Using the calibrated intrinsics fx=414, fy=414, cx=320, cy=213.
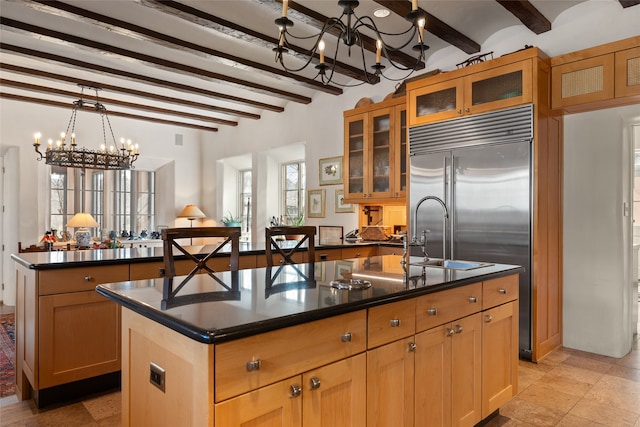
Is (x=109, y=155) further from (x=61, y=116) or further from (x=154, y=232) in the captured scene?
(x=154, y=232)

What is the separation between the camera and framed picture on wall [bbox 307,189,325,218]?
A: 608 centimetres

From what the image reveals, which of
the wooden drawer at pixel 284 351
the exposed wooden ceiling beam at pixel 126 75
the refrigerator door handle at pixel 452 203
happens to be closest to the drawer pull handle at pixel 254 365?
the wooden drawer at pixel 284 351

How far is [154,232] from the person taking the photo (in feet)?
25.7

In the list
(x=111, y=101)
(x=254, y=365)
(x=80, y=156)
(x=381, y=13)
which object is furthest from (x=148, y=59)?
(x=254, y=365)

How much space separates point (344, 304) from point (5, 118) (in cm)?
682

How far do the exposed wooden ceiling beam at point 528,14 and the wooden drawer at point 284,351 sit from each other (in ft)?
A: 10.1

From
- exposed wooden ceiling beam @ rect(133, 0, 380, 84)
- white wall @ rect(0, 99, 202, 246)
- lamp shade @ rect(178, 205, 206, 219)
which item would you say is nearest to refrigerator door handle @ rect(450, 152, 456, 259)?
exposed wooden ceiling beam @ rect(133, 0, 380, 84)

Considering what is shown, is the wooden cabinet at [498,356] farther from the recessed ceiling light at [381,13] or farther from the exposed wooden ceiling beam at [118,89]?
the exposed wooden ceiling beam at [118,89]

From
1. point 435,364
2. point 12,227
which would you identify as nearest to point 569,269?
point 435,364

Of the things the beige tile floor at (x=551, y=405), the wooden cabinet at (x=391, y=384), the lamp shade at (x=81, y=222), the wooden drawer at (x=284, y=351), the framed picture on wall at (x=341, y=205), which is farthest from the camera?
the lamp shade at (x=81, y=222)

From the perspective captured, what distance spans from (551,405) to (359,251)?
7.49ft

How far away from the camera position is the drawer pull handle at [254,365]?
118 centimetres

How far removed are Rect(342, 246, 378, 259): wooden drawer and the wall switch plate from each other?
9.79 feet

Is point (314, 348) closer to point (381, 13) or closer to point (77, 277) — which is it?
point (77, 277)
